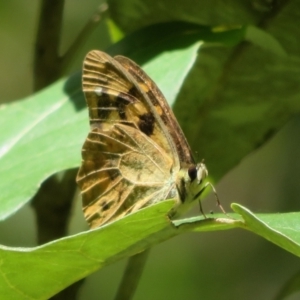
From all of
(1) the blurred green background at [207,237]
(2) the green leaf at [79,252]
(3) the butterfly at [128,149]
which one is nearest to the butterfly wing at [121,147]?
(3) the butterfly at [128,149]

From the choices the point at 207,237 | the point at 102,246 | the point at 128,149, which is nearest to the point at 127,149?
the point at 128,149

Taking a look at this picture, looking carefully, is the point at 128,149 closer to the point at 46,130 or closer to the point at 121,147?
the point at 121,147

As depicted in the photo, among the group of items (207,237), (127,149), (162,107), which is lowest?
(207,237)

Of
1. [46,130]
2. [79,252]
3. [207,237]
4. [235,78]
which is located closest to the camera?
[79,252]

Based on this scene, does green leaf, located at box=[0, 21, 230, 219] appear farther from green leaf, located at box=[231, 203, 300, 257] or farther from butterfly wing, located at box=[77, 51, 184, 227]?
green leaf, located at box=[231, 203, 300, 257]

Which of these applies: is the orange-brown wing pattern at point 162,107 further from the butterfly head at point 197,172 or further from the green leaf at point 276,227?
the green leaf at point 276,227

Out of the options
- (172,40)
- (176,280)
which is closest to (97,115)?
(172,40)
